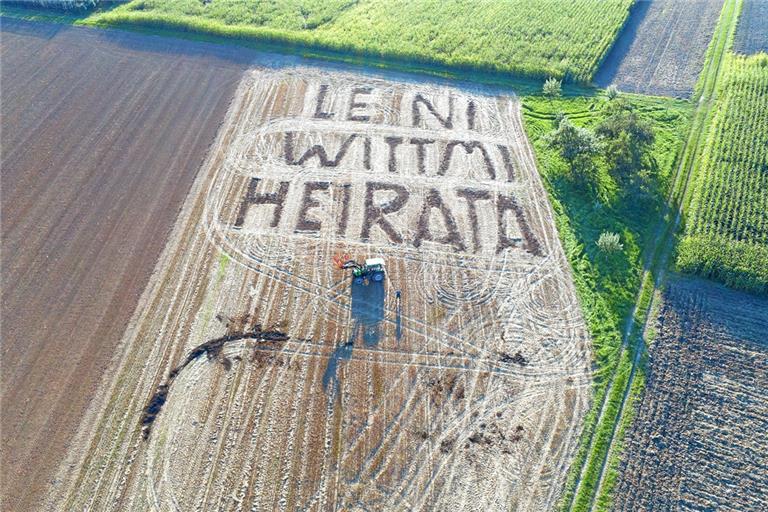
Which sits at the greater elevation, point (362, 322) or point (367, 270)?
point (367, 270)

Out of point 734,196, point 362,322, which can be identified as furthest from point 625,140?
point 362,322

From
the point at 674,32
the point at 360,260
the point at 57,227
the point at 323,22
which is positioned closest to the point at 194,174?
the point at 57,227

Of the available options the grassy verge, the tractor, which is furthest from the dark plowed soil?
the grassy verge

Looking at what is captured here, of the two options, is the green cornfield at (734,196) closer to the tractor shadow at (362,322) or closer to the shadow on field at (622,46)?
the shadow on field at (622,46)

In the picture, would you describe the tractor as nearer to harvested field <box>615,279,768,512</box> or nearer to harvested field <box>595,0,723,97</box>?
harvested field <box>615,279,768,512</box>

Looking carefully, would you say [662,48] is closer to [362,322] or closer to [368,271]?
[368,271]

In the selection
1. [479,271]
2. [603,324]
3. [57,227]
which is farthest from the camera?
[57,227]

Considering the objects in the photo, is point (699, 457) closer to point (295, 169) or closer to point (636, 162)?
point (636, 162)
